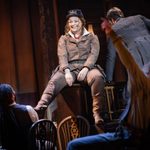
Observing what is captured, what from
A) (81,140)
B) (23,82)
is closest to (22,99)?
(23,82)

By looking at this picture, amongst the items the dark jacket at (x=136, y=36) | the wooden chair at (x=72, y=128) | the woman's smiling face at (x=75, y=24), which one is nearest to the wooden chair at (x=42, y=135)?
the wooden chair at (x=72, y=128)

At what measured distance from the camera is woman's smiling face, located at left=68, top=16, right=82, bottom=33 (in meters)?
5.92

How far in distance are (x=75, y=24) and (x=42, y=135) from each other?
1.88 m

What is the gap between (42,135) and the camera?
4844 mm

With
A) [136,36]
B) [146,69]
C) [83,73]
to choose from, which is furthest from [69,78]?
[146,69]

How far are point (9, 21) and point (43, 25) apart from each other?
1.85 ft

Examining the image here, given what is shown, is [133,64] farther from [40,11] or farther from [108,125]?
[40,11]

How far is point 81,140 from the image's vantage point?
150 inches

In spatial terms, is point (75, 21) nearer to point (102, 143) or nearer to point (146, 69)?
point (146, 69)

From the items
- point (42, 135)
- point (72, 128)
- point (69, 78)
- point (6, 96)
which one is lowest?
point (72, 128)

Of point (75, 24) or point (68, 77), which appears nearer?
point (68, 77)

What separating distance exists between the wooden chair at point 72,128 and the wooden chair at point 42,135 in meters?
0.76

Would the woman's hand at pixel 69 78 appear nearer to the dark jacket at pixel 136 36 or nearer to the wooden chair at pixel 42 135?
the wooden chair at pixel 42 135

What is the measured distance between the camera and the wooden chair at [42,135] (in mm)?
4738
